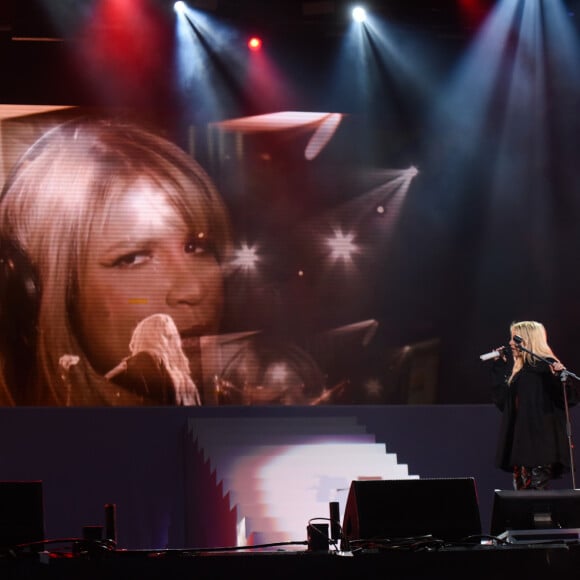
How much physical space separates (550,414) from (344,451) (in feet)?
5.55

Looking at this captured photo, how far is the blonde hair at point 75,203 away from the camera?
298 inches

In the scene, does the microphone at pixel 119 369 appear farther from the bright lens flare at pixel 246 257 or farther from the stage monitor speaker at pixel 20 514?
the stage monitor speaker at pixel 20 514

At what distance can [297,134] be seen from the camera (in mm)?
8078

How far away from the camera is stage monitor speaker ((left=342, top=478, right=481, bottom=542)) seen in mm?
2900

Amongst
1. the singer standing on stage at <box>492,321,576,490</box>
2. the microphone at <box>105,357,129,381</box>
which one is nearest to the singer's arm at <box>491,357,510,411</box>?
the singer standing on stage at <box>492,321,576,490</box>

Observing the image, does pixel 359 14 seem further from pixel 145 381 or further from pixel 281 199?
pixel 145 381

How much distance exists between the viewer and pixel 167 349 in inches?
302

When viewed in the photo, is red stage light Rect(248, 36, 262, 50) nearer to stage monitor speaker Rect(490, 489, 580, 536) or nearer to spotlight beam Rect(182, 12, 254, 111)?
spotlight beam Rect(182, 12, 254, 111)

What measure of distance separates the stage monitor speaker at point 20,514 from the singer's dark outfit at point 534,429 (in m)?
3.41

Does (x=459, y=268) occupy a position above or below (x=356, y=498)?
above

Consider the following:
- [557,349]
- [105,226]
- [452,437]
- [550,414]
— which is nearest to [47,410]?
[105,226]

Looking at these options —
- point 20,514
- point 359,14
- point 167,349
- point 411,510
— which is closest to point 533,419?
point 411,510

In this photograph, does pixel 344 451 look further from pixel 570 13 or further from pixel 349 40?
pixel 570 13

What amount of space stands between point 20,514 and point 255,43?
621cm
